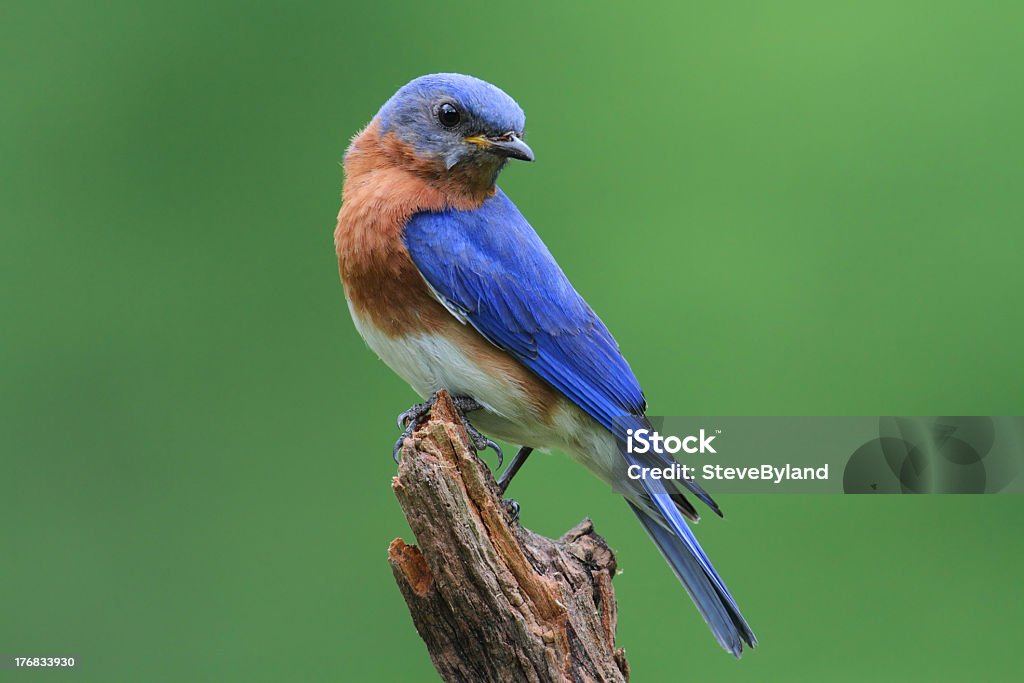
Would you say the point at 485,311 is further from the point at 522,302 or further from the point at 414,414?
the point at 414,414

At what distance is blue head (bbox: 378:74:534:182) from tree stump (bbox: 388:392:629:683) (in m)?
1.17

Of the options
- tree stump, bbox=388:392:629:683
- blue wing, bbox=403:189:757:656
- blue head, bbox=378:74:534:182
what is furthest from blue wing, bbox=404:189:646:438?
tree stump, bbox=388:392:629:683

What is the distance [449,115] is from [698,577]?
1989 mm

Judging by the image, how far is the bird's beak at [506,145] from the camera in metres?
4.64

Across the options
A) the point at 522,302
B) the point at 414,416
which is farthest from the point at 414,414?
the point at 522,302

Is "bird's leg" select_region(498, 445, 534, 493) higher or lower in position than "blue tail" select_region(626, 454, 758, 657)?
higher

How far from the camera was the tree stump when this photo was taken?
12.7ft

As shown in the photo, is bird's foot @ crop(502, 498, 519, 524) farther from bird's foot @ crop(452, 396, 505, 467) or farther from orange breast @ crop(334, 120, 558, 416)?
orange breast @ crop(334, 120, 558, 416)

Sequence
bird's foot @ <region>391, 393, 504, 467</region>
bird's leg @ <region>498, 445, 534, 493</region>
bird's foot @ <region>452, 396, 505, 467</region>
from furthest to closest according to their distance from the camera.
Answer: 1. bird's leg @ <region>498, 445, 534, 493</region>
2. bird's foot @ <region>452, 396, 505, 467</region>
3. bird's foot @ <region>391, 393, 504, 467</region>

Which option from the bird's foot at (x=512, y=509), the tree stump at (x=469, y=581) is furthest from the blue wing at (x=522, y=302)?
the tree stump at (x=469, y=581)

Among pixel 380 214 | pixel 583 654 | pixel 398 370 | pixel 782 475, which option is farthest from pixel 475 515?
pixel 782 475

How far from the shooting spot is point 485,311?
4590 mm

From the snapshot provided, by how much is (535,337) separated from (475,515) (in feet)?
3.17

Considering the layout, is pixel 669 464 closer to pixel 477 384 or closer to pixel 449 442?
pixel 477 384
